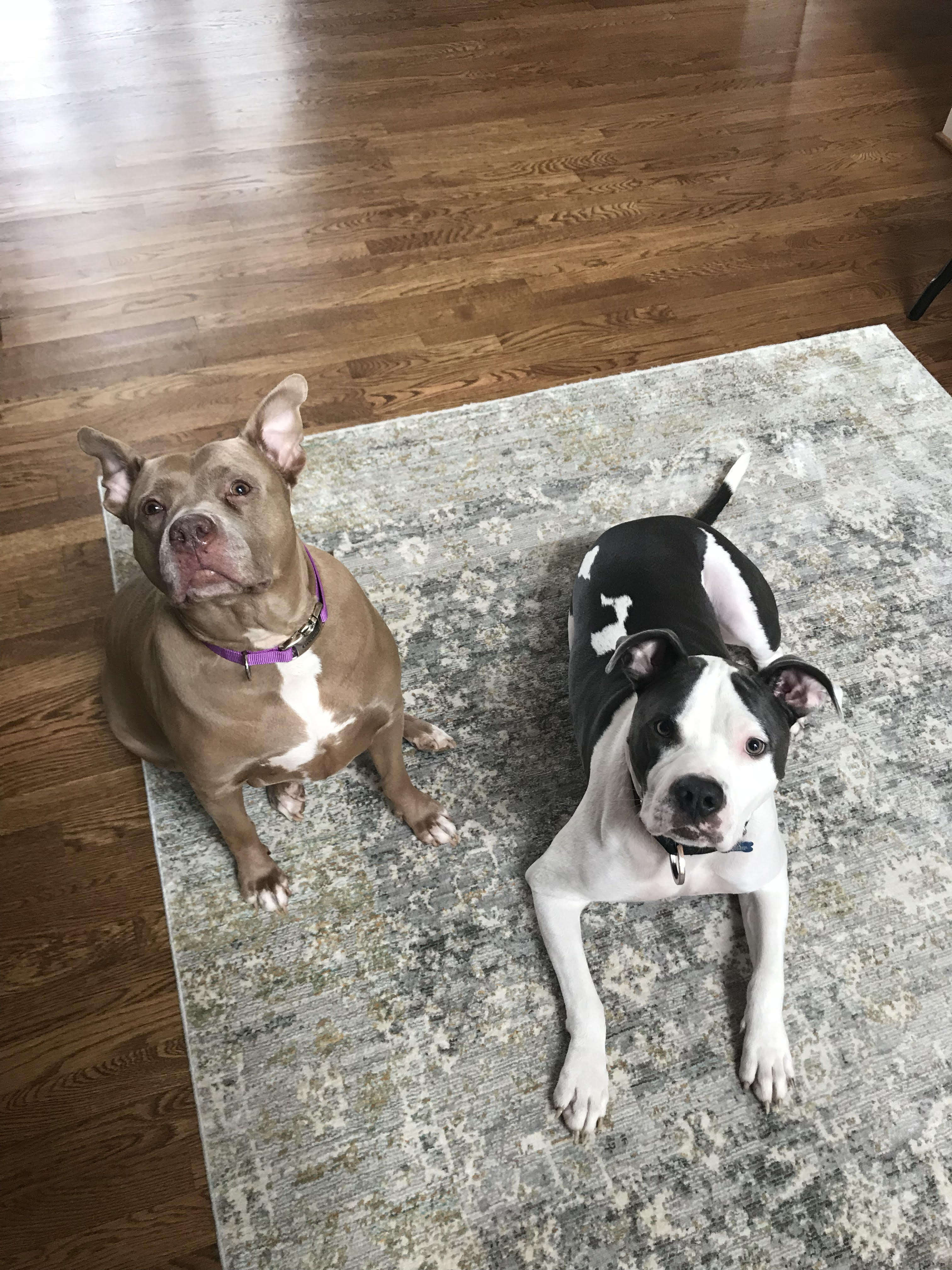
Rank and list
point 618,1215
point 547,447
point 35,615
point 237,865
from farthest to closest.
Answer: point 547,447 < point 35,615 < point 237,865 < point 618,1215

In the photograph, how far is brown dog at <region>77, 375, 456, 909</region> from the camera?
5.28ft

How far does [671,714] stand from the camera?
1.63 m

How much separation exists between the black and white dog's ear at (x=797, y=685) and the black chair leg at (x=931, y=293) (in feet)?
7.36

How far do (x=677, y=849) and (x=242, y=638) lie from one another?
2.74 feet

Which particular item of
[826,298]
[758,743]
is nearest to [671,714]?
[758,743]

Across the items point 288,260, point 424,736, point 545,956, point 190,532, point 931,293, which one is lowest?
point 545,956

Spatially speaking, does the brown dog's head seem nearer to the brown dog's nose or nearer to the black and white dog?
the brown dog's nose

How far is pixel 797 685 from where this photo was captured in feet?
5.61

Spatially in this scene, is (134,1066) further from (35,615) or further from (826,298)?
(826,298)

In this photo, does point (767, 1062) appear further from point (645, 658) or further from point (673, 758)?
point (645, 658)

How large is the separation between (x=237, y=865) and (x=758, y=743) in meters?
1.17

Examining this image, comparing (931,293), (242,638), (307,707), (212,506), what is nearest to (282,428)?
(212,506)

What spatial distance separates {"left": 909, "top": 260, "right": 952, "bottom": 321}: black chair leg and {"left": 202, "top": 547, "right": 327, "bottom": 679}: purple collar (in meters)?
2.56

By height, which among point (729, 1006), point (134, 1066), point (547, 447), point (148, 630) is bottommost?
point (134, 1066)
